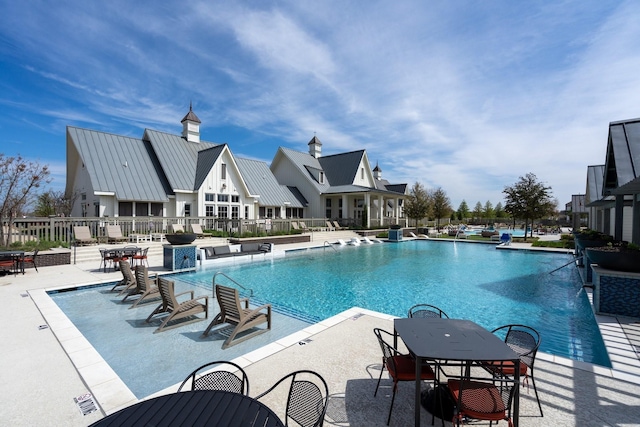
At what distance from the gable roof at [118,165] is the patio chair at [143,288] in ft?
47.2

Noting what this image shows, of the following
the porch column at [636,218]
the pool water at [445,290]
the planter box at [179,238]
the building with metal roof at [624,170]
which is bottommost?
the pool water at [445,290]

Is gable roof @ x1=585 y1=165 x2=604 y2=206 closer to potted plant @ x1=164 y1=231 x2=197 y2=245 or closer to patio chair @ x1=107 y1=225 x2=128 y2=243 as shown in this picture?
potted plant @ x1=164 y1=231 x2=197 y2=245

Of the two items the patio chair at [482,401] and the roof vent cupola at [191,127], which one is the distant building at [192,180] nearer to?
the roof vent cupola at [191,127]

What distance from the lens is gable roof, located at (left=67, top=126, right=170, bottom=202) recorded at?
65.3 ft

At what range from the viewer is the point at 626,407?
339 centimetres

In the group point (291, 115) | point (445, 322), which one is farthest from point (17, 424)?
point (291, 115)

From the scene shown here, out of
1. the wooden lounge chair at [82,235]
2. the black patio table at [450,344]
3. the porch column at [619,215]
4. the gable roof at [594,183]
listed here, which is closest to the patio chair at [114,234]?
the wooden lounge chair at [82,235]

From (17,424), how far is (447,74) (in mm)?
14120

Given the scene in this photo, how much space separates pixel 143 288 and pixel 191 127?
77.1 ft

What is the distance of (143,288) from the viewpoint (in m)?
8.07

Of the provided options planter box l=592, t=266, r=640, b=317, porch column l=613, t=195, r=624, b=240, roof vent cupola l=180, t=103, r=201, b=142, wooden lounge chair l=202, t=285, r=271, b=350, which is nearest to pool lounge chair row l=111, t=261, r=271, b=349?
wooden lounge chair l=202, t=285, r=271, b=350

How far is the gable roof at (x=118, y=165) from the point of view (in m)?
19.9

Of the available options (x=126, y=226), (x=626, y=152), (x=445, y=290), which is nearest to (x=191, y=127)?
(x=126, y=226)

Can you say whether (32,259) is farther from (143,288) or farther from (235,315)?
(235,315)
